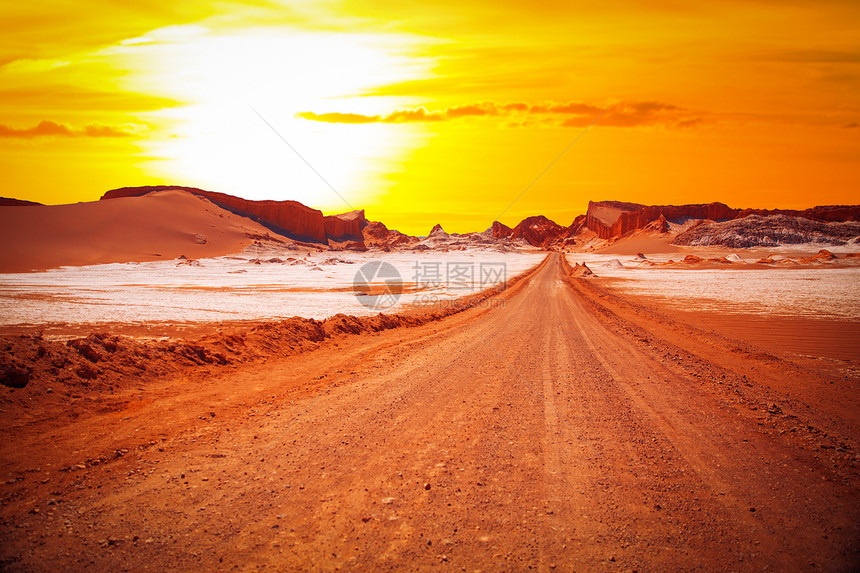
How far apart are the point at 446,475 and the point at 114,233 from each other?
97815 millimetres

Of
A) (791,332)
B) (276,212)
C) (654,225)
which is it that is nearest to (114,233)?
(276,212)

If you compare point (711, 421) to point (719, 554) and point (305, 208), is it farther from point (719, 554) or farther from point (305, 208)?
point (305, 208)

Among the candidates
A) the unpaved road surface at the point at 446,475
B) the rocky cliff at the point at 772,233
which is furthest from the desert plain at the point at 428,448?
the rocky cliff at the point at 772,233

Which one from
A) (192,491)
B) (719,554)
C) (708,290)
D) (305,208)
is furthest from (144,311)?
(305,208)

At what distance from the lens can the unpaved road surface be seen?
3.35m

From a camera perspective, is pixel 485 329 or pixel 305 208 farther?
pixel 305 208

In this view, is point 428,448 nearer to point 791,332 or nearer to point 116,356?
point 116,356

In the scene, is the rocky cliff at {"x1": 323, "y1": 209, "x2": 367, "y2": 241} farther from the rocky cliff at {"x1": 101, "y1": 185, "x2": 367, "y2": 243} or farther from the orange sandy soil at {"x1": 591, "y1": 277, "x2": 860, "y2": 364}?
the orange sandy soil at {"x1": 591, "y1": 277, "x2": 860, "y2": 364}

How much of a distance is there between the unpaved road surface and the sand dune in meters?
60.6

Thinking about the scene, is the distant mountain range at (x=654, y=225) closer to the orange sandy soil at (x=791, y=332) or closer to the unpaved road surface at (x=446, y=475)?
the orange sandy soil at (x=791, y=332)

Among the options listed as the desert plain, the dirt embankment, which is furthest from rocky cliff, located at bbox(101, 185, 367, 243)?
the dirt embankment

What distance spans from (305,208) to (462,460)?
15890cm

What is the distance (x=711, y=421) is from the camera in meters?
5.89

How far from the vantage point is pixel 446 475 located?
4.48 meters
